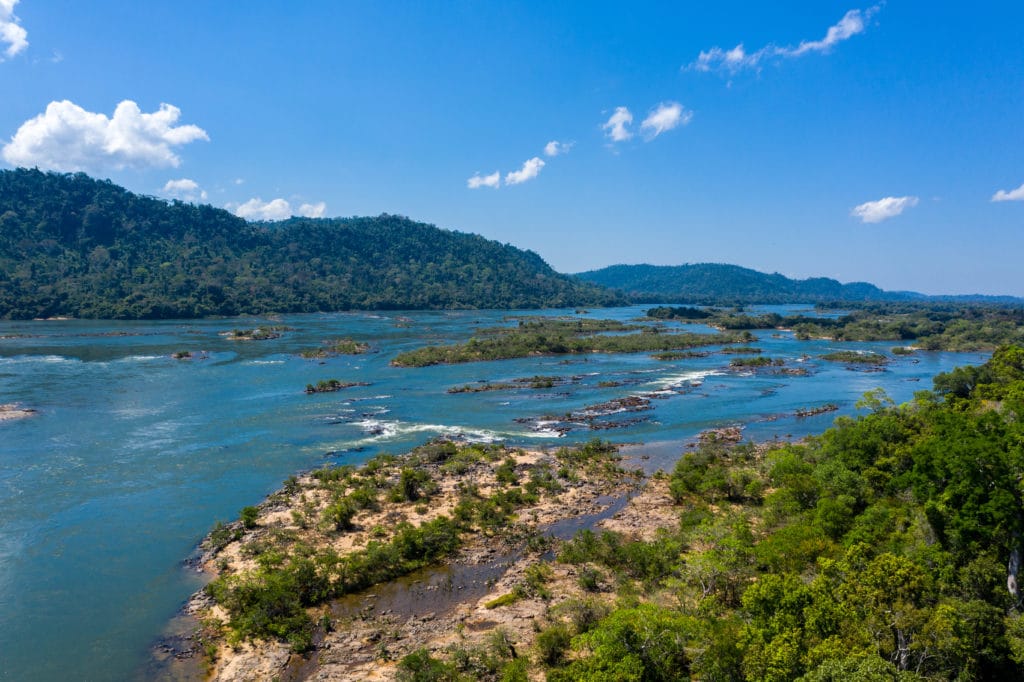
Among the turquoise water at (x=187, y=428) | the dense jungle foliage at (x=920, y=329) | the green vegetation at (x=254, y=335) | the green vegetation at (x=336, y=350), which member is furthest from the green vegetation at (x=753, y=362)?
the green vegetation at (x=254, y=335)

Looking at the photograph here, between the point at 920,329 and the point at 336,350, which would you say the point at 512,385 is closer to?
the point at 336,350

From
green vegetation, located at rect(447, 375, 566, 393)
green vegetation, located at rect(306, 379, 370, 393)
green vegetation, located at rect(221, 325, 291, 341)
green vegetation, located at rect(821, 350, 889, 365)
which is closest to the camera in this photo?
green vegetation, located at rect(306, 379, 370, 393)

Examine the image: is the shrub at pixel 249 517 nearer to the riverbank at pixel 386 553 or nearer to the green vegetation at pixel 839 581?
the riverbank at pixel 386 553

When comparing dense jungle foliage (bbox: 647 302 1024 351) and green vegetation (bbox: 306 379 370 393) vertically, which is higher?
dense jungle foliage (bbox: 647 302 1024 351)

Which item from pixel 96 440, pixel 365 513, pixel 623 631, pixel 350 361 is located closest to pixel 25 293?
pixel 350 361

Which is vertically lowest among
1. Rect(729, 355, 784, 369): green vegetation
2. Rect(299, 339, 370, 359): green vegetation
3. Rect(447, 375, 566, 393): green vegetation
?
Rect(447, 375, 566, 393): green vegetation

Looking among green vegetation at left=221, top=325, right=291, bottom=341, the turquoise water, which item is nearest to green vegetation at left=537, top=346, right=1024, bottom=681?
the turquoise water

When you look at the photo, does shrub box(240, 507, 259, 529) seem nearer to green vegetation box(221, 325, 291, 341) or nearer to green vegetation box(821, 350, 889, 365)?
green vegetation box(221, 325, 291, 341)
